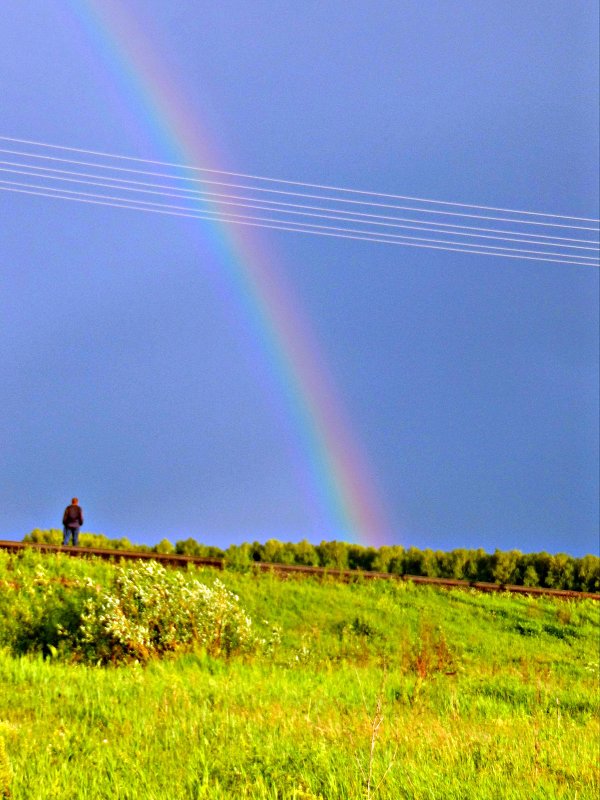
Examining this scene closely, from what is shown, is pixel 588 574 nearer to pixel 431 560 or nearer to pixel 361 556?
pixel 431 560

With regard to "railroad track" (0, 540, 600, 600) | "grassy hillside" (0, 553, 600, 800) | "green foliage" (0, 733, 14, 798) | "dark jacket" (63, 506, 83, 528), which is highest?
"dark jacket" (63, 506, 83, 528)

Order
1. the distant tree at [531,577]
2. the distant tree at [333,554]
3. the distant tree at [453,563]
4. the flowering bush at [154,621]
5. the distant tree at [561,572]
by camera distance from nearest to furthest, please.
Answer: the flowering bush at [154,621], the distant tree at [333,554], the distant tree at [453,563], the distant tree at [531,577], the distant tree at [561,572]

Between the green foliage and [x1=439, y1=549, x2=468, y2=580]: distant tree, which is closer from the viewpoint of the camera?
the green foliage

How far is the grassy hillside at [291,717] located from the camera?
565cm

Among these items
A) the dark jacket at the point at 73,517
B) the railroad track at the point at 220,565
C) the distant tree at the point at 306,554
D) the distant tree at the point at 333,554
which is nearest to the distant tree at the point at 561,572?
the railroad track at the point at 220,565

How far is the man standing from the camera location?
1072 inches

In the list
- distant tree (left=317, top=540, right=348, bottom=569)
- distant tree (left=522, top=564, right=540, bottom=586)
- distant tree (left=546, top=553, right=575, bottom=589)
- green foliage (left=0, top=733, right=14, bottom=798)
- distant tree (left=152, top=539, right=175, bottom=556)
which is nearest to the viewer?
green foliage (left=0, top=733, right=14, bottom=798)

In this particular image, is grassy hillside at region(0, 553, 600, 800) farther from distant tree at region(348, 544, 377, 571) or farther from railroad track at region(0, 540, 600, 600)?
distant tree at region(348, 544, 377, 571)

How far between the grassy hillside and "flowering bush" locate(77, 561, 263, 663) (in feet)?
1.41

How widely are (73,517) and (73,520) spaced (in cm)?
10

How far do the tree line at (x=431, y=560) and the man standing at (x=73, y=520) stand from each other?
25cm

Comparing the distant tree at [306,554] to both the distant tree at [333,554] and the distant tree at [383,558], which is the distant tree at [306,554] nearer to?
the distant tree at [333,554]

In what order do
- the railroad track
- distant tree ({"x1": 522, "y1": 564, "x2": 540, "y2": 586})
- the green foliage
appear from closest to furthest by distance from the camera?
the green foliage < the railroad track < distant tree ({"x1": 522, "y1": 564, "x2": 540, "y2": 586})

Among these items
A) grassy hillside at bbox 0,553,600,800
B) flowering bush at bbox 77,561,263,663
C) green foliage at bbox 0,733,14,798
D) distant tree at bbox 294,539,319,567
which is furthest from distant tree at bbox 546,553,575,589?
green foliage at bbox 0,733,14,798
